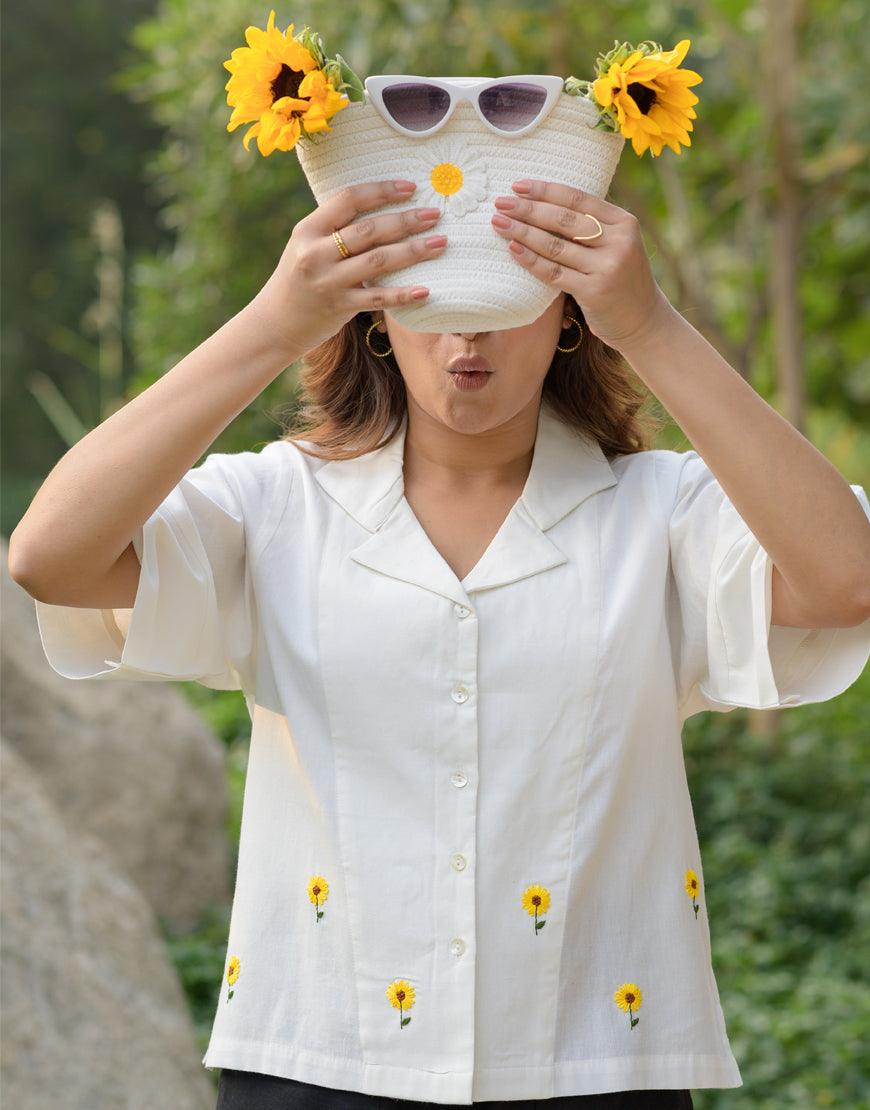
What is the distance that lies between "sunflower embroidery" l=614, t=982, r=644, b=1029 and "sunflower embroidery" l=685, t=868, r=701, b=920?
0.41 ft

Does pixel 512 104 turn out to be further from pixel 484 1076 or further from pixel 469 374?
pixel 484 1076

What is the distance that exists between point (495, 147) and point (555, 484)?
42 centimetres

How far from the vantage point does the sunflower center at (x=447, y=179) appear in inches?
57.6

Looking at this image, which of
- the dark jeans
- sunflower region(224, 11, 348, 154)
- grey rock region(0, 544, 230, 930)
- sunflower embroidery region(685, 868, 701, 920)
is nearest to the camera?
sunflower region(224, 11, 348, 154)

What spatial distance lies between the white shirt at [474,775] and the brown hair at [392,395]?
0.17 meters

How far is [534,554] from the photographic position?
5.25 ft

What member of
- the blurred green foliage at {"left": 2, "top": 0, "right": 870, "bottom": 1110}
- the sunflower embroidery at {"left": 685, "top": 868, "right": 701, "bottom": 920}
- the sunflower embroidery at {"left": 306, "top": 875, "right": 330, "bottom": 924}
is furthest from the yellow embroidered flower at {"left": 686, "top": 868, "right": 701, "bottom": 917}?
A: the blurred green foliage at {"left": 2, "top": 0, "right": 870, "bottom": 1110}

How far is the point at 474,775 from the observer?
152 centimetres

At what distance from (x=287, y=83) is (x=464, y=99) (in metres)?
0.20

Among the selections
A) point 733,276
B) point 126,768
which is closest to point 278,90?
point 126,768

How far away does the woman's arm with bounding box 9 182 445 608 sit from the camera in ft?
4.66

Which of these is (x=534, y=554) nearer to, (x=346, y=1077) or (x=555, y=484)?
(x=555, y=484)

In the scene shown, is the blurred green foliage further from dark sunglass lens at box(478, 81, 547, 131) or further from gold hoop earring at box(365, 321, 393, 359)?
dark sunglass lens at box(478, 81, 547, 131)

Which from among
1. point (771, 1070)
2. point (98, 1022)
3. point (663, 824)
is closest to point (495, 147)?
point (663, 824)
